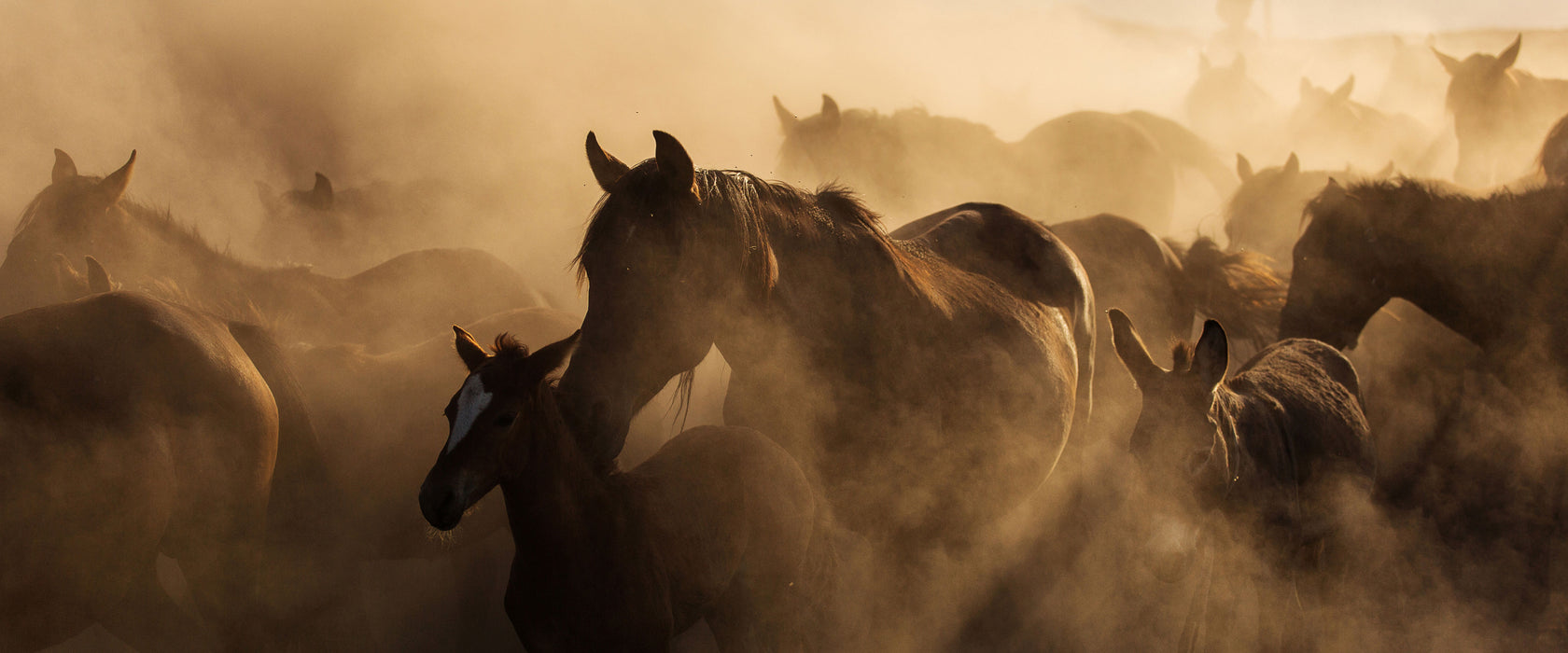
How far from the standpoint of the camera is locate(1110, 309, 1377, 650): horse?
2080mm

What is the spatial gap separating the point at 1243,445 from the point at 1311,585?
2.38ft

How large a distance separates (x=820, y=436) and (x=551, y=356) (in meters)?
0.60

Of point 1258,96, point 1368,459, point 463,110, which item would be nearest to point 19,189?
point 463,110

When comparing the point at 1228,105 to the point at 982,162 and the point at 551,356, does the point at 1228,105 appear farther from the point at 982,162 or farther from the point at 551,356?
the point at 551,356

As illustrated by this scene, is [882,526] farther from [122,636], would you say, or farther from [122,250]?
[122,250]

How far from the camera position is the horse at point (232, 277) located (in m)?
3.52

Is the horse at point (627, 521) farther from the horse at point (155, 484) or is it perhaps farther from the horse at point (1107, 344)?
the horse at point (155, 484)

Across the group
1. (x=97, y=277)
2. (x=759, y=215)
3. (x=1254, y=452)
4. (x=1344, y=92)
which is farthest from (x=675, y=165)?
(x=1344, y=92)

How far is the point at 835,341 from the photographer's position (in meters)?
1.84

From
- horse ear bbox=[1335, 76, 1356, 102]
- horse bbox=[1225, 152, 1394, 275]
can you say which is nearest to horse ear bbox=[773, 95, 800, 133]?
horse bbox=[1225, 152, 1394, 275]

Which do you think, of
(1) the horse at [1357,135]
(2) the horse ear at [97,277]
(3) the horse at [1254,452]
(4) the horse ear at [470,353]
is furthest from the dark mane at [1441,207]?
(1) the horse at [1357,135]

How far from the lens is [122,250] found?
146 inches

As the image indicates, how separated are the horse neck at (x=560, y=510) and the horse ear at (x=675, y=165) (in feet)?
2.03

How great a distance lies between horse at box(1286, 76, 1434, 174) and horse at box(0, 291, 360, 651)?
9.42 m
